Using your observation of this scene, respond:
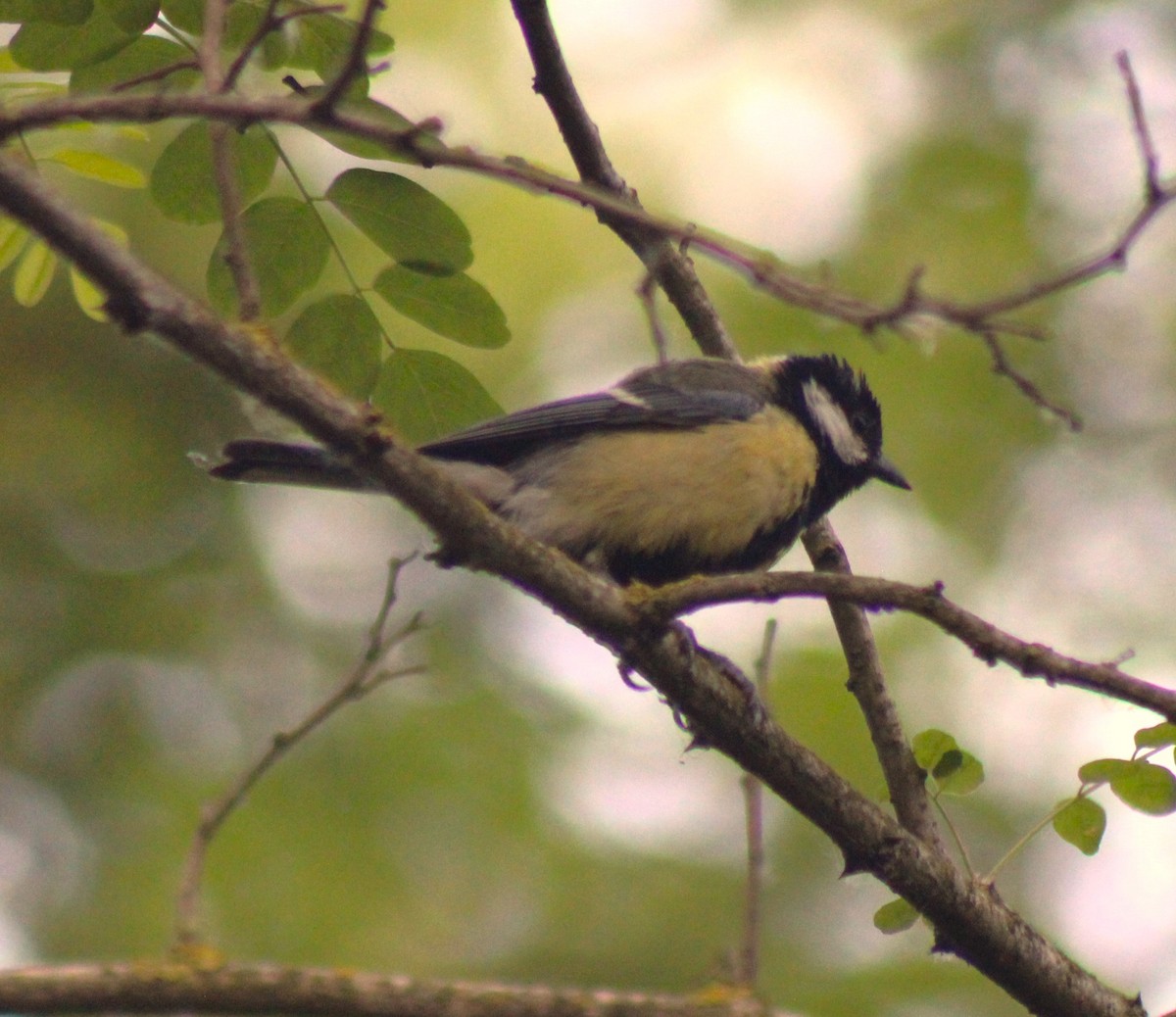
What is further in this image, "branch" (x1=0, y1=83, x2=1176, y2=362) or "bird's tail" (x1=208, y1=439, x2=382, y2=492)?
"bird's tail" (x1=208, y1=439, x2=382, y2=492)

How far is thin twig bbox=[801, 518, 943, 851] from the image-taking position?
11.0ft

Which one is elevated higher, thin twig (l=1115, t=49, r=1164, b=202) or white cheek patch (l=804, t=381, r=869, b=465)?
white cheek patch (l=804, t=381, r=869, b=465)

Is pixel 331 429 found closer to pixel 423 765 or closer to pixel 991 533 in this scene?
pixel 423 765

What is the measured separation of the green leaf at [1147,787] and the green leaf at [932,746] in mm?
419

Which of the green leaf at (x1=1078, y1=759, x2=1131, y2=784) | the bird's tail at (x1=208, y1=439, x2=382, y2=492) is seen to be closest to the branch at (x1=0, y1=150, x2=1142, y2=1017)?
the green leaf at (x1=1078, y1=759, x2=1131, y2=784)

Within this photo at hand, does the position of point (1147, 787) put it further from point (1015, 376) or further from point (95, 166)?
point (95, 166)

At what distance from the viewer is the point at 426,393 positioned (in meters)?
3.19

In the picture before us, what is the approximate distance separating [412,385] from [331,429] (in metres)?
1.03

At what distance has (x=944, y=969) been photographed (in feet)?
20.2

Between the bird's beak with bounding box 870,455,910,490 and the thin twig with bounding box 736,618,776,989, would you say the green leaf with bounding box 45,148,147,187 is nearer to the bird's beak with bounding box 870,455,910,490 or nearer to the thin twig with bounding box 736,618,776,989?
the thin twig with bounding box 736,618,776,989

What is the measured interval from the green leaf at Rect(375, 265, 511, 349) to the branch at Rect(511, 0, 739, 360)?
0.36 m

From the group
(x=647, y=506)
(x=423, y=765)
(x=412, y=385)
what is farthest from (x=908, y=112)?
(x=412, y=385)

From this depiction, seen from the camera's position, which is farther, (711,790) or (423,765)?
(711,790)

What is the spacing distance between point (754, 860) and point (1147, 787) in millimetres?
865
